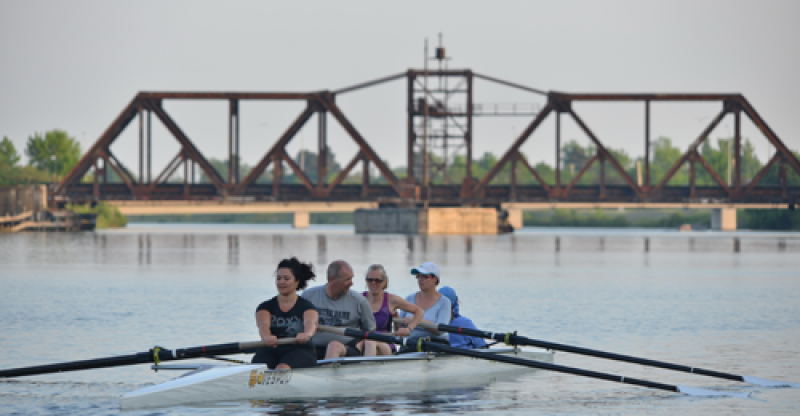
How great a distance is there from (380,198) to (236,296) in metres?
78.6

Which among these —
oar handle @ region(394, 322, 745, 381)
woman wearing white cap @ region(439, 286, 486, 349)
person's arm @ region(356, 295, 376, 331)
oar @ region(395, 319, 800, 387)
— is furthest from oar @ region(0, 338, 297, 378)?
woman wearing white cap @ region(439, 286, 486, 349)

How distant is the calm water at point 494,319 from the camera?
16281 mm

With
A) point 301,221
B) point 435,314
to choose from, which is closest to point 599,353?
point 435,314

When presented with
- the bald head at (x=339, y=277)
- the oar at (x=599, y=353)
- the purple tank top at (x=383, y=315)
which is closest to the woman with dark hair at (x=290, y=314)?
the bald head at (x=339, y=277)

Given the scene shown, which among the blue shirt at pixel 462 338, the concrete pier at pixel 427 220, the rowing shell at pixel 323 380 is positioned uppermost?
the concrete pier at pixel 427 220

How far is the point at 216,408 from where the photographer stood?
50.2 feet


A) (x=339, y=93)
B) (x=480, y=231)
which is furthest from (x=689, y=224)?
(x=339, y=93)

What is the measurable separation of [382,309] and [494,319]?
1320 cm

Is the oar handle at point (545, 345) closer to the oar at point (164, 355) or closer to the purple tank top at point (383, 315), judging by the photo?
the purple tank top at point (383, 315)

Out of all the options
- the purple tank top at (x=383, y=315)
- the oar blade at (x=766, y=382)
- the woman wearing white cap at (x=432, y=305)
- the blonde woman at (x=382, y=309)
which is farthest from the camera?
the oar blade at (x=766, y=382)

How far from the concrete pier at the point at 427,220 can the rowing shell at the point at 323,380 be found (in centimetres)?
9485

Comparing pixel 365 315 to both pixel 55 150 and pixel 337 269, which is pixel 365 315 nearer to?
pixel 337 269

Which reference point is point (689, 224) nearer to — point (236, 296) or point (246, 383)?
point (236, 296)

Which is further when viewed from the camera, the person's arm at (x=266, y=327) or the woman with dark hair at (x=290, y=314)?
the person's arm at (x=266, y=327)
